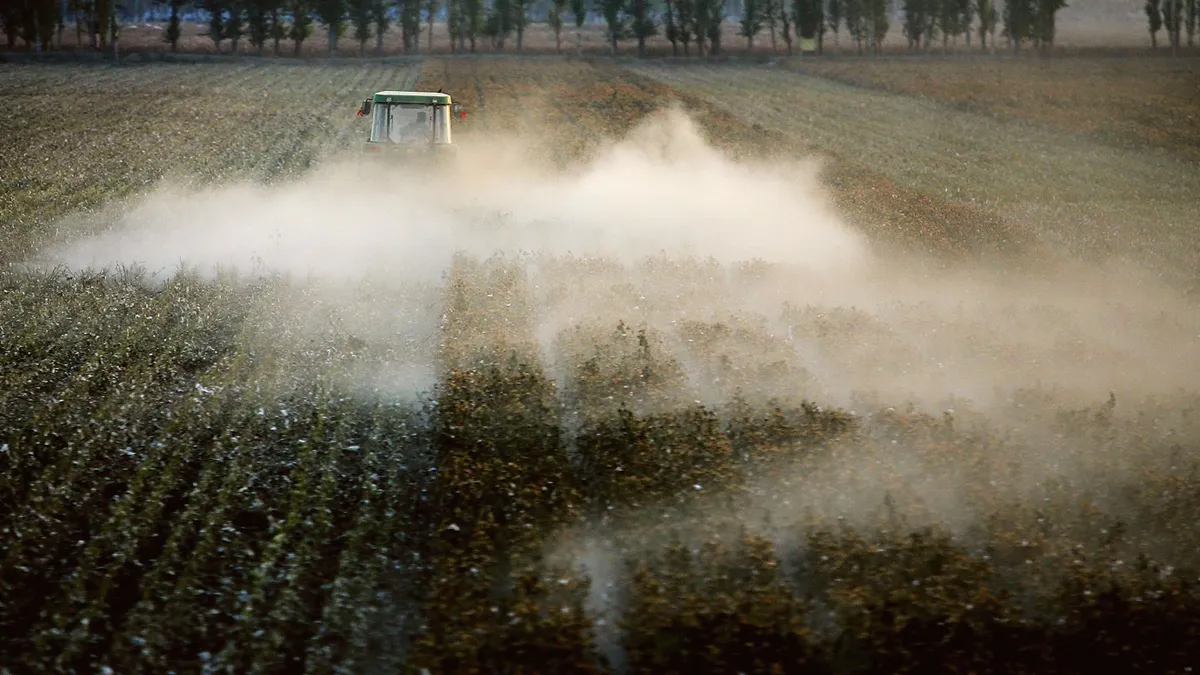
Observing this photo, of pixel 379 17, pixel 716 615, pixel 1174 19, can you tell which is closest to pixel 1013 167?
pixel 716 615

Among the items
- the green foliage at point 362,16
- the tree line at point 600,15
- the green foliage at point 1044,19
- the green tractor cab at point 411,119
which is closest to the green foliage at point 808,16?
the tree line at point 600,15

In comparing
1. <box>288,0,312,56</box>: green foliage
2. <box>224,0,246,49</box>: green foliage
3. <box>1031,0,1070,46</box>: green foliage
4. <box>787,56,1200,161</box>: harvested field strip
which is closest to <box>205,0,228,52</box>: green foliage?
<box>224,0,246,49</box>: green foliage

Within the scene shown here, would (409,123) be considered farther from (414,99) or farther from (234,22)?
(234,22)

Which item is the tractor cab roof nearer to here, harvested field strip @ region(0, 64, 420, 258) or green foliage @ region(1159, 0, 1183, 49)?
harvested field strip @ region(0, 64, 420, 258)

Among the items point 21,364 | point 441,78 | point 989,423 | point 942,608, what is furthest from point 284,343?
point 441,78

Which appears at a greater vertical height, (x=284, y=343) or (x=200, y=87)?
(x=200, y=87)

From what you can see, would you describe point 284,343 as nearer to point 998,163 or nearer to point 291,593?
point 291,593
